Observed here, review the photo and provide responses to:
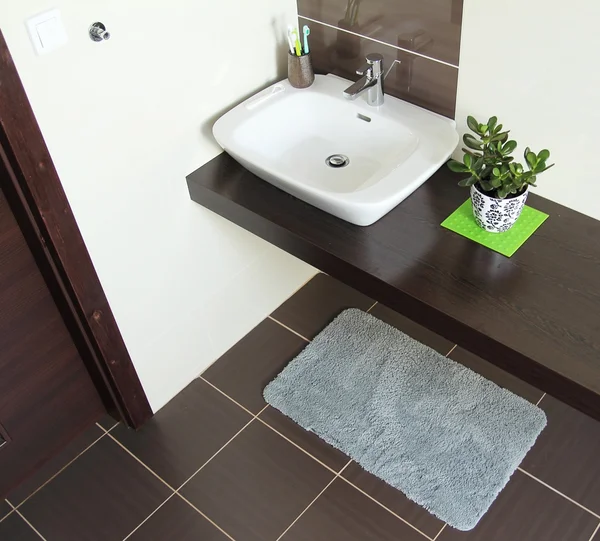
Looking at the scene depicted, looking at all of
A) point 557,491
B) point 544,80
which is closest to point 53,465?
point 557,491

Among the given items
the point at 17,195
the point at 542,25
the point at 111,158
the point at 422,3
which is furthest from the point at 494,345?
the point at 17,195

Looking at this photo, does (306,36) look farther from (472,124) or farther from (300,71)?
(472,124)

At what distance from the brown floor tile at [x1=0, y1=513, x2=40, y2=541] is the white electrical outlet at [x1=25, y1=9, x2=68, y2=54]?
139cm

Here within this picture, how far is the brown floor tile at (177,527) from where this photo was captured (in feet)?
6.56

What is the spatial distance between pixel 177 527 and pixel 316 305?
37.3 inches

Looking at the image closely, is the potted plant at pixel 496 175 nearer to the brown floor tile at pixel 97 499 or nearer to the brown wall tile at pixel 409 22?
the brown wall tile at pixel 409 22

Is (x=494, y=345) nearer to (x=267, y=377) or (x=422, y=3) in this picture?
(x=422, y=3)

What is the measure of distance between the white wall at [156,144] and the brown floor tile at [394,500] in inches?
26.4

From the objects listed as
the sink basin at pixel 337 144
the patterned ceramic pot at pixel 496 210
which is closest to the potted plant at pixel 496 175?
the patterned ceramic pot at pixel 496 210

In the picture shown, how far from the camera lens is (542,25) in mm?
1541

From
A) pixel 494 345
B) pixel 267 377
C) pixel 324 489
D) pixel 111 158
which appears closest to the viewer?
pixel 494 345

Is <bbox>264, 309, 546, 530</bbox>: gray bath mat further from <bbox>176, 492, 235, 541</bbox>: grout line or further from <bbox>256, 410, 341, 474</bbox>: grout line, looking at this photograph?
<bbox>176, 492, 235, 541</bbox>: grout line

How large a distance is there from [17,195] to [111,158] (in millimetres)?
242

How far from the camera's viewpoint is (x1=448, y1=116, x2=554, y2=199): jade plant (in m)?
1.61
